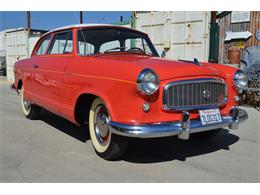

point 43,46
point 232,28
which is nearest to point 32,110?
point 43,46

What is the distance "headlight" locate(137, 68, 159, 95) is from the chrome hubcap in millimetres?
794

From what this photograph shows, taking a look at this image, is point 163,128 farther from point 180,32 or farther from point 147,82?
point 180,32

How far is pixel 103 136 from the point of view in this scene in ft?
13.5

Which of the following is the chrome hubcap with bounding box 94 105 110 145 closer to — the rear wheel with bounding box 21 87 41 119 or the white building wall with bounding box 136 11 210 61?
the rear wheel with bounding box 21 87 41 119

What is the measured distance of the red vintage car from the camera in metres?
3.48

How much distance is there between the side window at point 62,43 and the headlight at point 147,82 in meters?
1.83

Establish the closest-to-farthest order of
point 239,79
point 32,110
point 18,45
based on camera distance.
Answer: point 239,79
point 32,110
point 18,45

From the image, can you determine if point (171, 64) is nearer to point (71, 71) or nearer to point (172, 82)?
point (172, 82)

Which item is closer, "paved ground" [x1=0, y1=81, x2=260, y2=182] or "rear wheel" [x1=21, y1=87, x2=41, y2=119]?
"paved ground" [x1=0, y1=81, x2=260, y2=182]

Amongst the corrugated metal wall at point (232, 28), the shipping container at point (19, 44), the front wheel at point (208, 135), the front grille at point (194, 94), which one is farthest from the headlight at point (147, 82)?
the shipping container at point (19, 44)

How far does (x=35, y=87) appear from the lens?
588 cm

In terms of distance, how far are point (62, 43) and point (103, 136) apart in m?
1.99

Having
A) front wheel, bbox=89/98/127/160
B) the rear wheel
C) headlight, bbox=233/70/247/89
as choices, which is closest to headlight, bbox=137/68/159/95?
front wheel, bbox=89/98/127/160

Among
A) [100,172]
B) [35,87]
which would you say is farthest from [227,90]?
[35,87]
